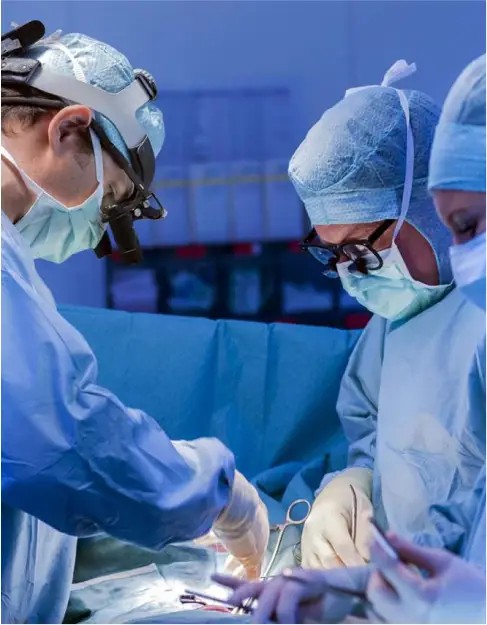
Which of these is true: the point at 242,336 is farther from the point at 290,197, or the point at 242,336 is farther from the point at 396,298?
the point at 396,298

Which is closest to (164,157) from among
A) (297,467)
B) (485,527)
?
(297,467)

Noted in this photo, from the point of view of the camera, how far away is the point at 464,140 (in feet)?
3.79

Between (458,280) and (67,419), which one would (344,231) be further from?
(67,419)

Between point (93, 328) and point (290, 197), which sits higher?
point (290, 197)

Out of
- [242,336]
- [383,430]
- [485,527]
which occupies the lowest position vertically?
[242,336]

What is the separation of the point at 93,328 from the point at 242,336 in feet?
1.64

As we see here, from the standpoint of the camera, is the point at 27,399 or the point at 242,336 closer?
the point at 27,399

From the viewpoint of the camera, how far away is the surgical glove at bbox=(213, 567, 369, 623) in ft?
3.86

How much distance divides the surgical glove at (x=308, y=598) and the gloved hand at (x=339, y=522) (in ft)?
1.89

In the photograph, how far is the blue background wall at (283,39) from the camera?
275cm

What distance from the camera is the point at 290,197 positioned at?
3.11m

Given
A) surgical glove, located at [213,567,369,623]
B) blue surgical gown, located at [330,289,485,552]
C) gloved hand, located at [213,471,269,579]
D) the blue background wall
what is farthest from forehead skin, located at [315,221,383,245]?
the blue background wall

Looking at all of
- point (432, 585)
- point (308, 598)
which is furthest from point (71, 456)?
point (432, 585)

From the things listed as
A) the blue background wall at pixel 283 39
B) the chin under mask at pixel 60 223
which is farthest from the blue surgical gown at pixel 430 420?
the blue background wall at pixel 283 39
